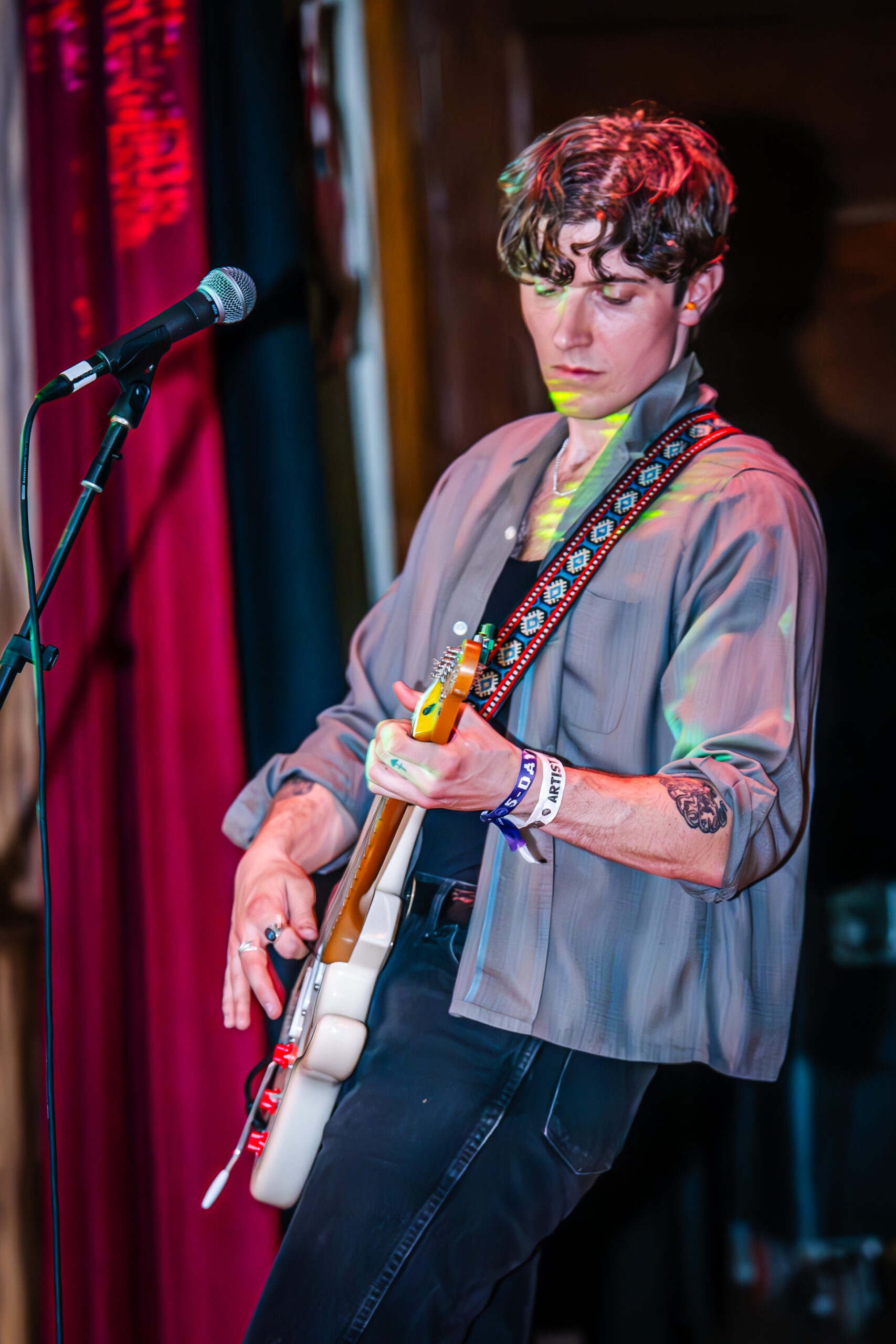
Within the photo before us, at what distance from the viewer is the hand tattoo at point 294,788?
158 centimetres

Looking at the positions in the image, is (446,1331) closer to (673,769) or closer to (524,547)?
(673,769)

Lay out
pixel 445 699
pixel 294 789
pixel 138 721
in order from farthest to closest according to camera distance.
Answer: pixel 138 721
pixel 294 789
pixel 445 699

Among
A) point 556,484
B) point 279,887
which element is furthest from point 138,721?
point 556,484

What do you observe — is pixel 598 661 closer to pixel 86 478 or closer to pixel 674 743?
pixel 674 743

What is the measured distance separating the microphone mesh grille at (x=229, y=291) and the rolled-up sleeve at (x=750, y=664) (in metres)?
0.64

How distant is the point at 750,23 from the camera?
1.67m

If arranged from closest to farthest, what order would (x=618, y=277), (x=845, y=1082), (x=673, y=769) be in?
(x=673, y=769) → (x=618, y=277) → (x=845, y=1082)

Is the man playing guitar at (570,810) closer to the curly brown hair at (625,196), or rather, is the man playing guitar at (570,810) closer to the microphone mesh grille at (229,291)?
the curly brown hair at (625,196)

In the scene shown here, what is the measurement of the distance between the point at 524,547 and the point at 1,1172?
128 cm

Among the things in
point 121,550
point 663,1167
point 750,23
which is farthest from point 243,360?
point 663,1167

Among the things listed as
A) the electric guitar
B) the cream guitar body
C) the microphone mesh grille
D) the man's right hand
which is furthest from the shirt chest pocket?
the microphone mesh grille

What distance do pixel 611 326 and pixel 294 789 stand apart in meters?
0.77

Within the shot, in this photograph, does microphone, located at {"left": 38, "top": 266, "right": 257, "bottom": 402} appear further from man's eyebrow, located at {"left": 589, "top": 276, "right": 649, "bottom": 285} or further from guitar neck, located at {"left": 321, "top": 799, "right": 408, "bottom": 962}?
guitar neck, located at {"left": 321, "top": 799, "right": 408, "bottom": 962}

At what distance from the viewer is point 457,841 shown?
143cm
